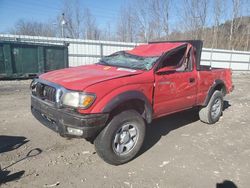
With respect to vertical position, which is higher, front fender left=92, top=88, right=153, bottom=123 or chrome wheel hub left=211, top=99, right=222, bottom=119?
front fender left=92, top=88, right=153, bottom=123

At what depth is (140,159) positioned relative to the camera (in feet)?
11.9

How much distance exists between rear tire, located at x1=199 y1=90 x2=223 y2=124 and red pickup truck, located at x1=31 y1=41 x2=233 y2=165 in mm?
694

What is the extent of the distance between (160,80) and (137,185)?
1.71m

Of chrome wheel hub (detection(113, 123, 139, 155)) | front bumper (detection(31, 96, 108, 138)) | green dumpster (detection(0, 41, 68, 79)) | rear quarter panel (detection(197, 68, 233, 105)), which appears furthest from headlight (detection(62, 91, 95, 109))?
green dumpster (detection(0, 41, 68, 79))

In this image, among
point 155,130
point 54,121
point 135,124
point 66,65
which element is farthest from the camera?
point 66,65

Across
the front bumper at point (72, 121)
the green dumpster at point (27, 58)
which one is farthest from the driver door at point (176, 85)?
the green dumpster at point (27, 58)

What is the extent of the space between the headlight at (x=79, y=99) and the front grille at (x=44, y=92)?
337mm

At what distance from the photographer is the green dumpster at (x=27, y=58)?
1046 cm

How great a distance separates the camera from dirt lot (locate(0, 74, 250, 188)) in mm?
3010

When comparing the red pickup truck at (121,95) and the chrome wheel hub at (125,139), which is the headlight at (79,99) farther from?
the chrome wheel hub at (125,139)

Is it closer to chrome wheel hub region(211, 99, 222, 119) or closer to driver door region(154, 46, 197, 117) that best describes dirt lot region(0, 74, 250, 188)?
chrome wheel hub region(211, 99, 222, 119)

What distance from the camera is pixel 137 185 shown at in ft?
9.64

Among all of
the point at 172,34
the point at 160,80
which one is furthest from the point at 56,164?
the point at 172,34

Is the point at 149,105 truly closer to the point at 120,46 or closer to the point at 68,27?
the point at 120,46
